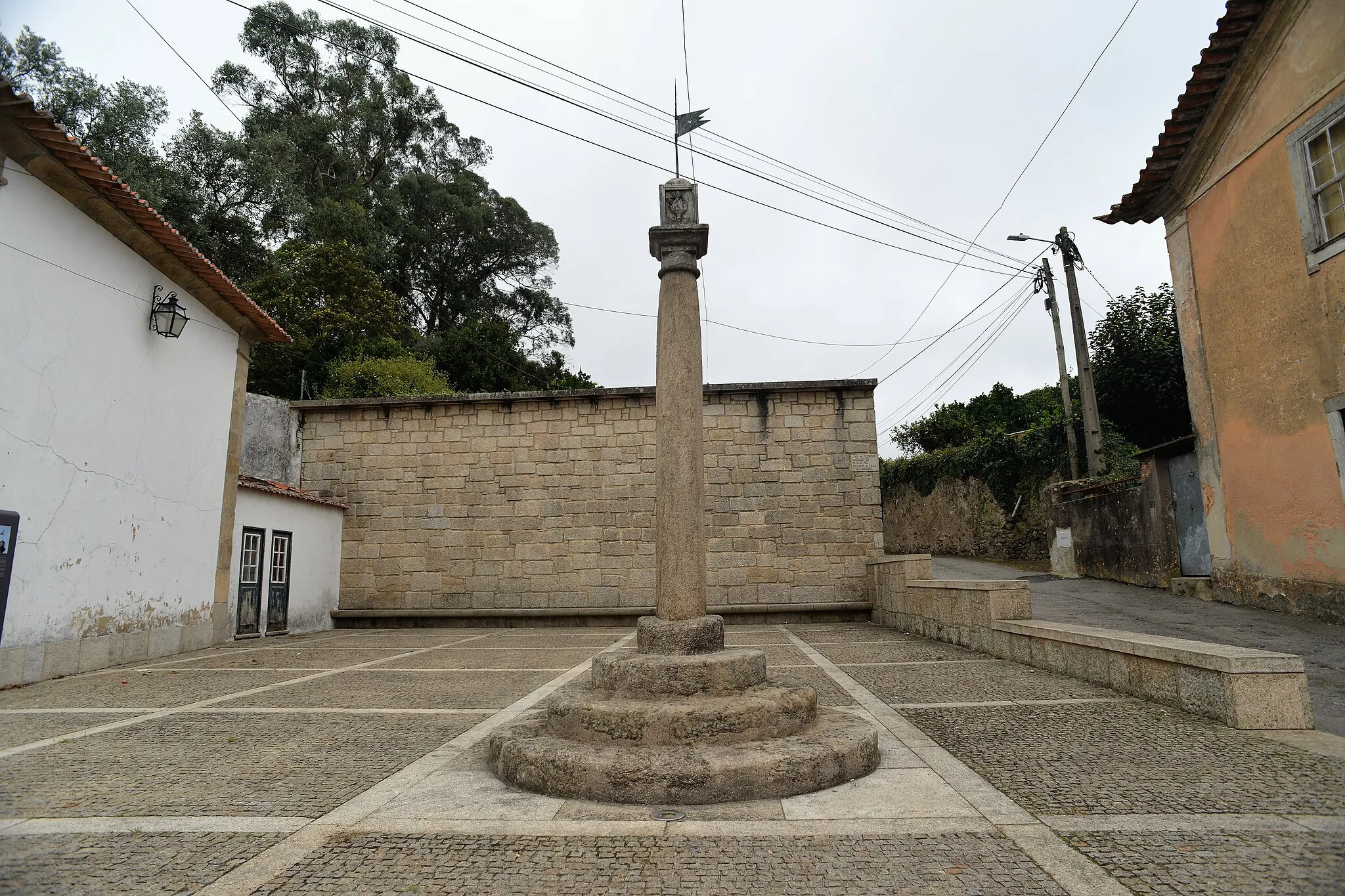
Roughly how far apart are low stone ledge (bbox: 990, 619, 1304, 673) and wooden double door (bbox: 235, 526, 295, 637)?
1029 centimetres

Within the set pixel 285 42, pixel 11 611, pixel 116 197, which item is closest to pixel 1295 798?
pixel 11 611

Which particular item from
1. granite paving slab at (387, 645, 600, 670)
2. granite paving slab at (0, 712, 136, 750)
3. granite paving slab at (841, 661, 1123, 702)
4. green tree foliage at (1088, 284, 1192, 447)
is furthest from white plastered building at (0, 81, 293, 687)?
green tree foliage at (1088, 284, 1192, 447)

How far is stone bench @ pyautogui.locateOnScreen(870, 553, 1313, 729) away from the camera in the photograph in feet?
13.0

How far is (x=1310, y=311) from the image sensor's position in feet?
25.7

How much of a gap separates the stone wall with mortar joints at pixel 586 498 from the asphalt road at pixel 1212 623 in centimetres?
328

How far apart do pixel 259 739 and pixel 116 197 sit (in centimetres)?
646

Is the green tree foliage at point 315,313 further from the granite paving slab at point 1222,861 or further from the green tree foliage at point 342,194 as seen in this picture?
the granite paving slab at point 1222,861

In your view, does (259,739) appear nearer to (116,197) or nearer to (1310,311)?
(116,197)

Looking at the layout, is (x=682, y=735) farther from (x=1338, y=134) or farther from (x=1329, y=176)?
(x=1338, y=134)

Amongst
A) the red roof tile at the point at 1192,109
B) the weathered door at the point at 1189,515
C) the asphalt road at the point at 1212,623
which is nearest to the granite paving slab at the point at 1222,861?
the asphalt road at the point at 1212,623

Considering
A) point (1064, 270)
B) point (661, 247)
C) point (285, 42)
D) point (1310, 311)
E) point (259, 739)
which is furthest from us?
point (285, 42)

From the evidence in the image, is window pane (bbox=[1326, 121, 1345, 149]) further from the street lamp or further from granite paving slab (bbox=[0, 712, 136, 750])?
granite paving slab (bbox=[0, 712, 136, 750])

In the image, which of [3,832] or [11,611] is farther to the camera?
[11,611]

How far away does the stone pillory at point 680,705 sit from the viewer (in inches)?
124
